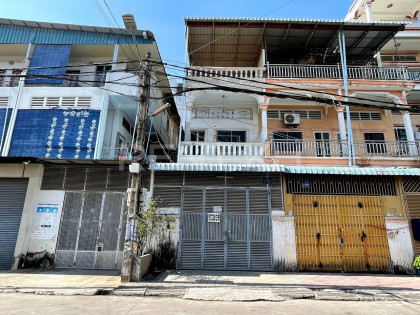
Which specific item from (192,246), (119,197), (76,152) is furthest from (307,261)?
(76,152)

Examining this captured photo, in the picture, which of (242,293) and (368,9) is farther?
(368,9)

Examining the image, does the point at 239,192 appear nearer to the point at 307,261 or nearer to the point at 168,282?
the point at 307,261

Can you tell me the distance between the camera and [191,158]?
34.6 ft

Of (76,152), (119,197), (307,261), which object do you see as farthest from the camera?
(76,152)

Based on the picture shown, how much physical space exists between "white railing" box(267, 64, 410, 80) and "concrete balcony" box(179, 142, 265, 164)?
13.0 ft

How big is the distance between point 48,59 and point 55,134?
380cm

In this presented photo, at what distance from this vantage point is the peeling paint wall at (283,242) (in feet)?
28.6

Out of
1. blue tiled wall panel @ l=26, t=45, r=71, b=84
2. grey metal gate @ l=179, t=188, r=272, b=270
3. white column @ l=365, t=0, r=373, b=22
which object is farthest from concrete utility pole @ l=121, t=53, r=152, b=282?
white column @ l=365, t=0, r=373, b=22

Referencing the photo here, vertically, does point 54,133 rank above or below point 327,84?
below

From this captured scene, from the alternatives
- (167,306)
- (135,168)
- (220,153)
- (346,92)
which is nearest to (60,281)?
(135,168)

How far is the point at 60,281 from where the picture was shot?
692cm

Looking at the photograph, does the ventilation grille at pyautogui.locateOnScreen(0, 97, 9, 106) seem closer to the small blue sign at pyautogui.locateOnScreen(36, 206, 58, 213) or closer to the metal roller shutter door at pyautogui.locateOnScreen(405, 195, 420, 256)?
the small blue sign at pyautogui.locateOnScreen(36, 206, 58, 213)

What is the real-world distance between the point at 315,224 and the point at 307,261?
4.25 ft

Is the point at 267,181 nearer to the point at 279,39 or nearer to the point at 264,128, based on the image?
the point at 264,128
